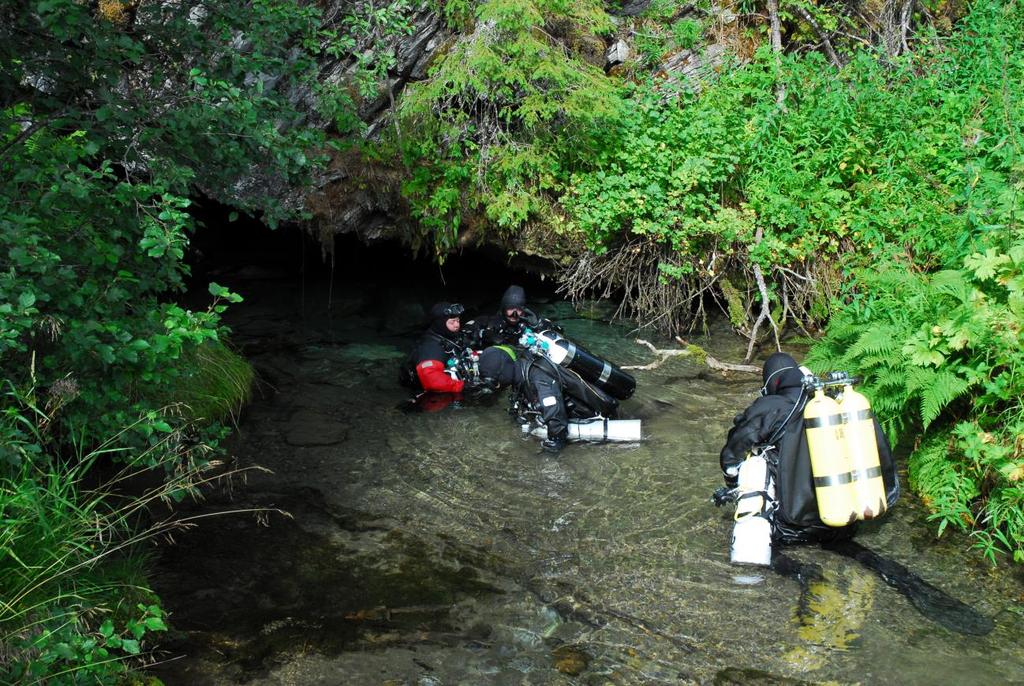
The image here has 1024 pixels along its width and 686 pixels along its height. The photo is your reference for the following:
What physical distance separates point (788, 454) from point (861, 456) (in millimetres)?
464

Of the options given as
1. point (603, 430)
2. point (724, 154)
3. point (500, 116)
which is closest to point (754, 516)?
point (603, 430)

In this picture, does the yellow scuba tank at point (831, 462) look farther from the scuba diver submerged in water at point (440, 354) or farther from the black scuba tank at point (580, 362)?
the scuba diver submerged in water at point (440, 354)

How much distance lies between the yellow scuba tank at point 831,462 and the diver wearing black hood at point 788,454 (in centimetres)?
18

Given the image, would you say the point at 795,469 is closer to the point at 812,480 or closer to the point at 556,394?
the point at 812,480

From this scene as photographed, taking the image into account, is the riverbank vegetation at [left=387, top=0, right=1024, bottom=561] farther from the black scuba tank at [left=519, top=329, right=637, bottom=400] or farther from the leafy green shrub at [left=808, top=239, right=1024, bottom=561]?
the black scuba tank at [left=519, top=329, right=637, bottom=400]

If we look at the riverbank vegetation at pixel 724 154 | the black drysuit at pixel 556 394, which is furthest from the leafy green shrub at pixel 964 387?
the black drysuit at pixel 556 394

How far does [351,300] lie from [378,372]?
337 cm

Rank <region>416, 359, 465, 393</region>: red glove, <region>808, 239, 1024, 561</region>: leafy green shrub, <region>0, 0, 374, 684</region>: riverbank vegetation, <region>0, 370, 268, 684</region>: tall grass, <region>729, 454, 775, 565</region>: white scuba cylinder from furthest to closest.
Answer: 1. <region>416, 359, 465, 393</region>: red glove
2. <region>808, 239, 1024, 561</region>: leafy green shrub
3. <region>729, 454, 775, 565</region>: white scuba cylinder
4. <region>0, 0, 374, 684</region>: riverbank vegetation
5. <region>0, 370, 268, 684</region>: tall grass

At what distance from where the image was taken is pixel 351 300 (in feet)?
42.3

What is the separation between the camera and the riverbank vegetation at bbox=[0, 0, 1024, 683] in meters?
4.52

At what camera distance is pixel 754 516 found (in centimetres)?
557

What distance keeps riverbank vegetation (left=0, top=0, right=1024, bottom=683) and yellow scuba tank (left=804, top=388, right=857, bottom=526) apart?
112 centimetres

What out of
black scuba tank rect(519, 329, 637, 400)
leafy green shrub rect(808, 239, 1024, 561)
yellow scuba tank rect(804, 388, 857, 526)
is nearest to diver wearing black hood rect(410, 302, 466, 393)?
black scuba tank rect(519, 329, 637, 400)

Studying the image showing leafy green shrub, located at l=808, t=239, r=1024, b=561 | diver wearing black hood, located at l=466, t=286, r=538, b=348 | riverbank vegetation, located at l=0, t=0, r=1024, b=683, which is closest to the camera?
riverbank vegetation, located at l=0, t=0, r=1024, b=683
